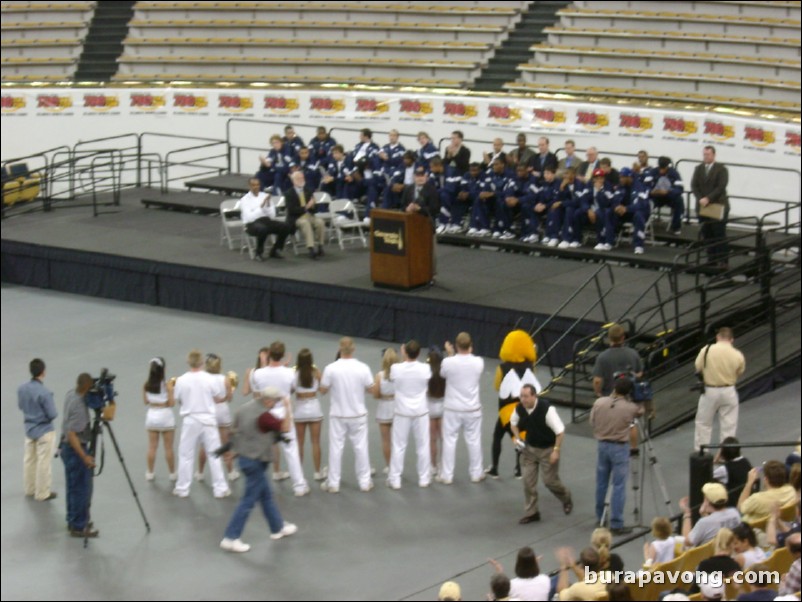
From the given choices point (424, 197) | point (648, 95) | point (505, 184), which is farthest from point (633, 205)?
point (648, 95)

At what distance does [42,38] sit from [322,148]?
1129 centimetres

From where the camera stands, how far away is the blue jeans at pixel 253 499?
536 inches

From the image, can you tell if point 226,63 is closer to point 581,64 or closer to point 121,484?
point 581,64

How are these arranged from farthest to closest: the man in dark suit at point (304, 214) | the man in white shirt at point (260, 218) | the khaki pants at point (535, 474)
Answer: the man in white shirt at point (260, 218)
the man in dark suit at point (304, 214)
the khaki pants at point (535, 474)

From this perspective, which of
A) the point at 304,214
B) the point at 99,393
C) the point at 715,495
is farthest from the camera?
the point at 304,214

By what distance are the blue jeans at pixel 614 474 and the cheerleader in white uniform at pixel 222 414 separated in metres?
3.56

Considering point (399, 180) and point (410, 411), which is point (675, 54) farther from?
point (410, 411)

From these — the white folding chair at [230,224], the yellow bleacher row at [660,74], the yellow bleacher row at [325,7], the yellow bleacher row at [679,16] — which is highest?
the yellow bleacher row at [325,7]

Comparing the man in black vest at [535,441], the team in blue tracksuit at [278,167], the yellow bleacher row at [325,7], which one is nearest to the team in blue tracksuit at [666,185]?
the team in blue tracksuit at [278,167]

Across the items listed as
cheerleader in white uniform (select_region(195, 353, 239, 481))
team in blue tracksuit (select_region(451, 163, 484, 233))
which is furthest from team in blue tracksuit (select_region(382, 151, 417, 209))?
cheerleader in white uniform (select_region(195, 353, 239, 481))

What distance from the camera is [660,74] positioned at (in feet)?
85.3

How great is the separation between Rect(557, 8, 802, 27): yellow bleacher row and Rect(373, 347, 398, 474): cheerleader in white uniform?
42.5 feet

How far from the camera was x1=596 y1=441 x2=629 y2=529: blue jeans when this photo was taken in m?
13.6

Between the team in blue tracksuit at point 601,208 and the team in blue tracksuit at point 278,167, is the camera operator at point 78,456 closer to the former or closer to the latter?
the team in blue tracksuit at point 601,208
